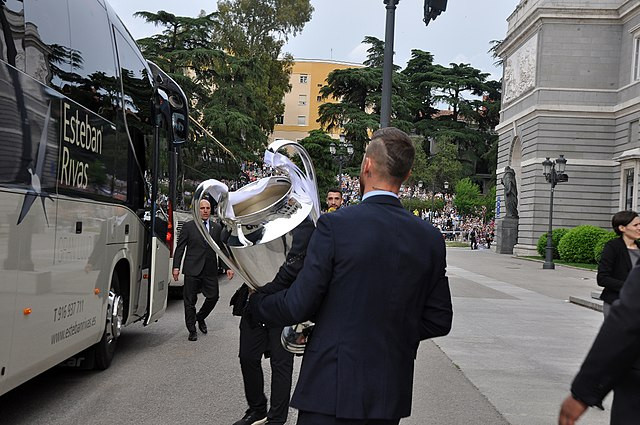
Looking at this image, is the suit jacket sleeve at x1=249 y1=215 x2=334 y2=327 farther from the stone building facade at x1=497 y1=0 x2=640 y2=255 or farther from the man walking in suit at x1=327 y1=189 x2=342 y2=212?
the stone building facade at x1=497 y1=0 x2=640 y2=255

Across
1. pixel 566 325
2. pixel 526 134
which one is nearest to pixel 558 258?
pixel 526 134

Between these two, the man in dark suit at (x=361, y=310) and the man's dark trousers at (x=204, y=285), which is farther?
the man's dark trousers at (x=204, y=285)

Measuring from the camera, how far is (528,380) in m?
8.23

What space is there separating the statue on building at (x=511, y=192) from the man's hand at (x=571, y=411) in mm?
43817

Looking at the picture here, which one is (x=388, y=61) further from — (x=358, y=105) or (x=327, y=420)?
(x=358, y=105)

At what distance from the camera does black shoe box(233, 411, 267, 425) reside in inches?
224

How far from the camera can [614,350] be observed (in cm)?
237

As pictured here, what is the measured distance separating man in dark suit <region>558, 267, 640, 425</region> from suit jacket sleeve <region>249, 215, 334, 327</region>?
3.24ft

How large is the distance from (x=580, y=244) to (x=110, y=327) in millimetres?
30087

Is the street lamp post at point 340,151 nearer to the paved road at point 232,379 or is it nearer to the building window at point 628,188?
the building window at point 628,188

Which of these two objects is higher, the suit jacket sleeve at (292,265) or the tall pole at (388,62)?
the tall pole at (388,62)

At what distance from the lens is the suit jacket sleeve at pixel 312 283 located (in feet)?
9.52

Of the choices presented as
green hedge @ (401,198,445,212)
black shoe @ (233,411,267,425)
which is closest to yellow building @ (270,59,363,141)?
green hedge @ (401,198,445,212)

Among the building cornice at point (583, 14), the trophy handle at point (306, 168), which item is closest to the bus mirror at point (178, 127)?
the trophy handle at point (306, 168)
